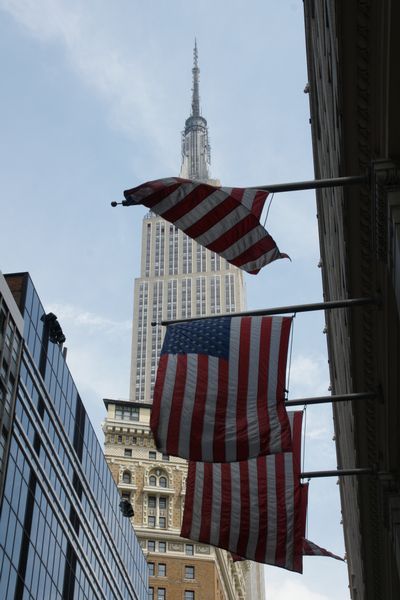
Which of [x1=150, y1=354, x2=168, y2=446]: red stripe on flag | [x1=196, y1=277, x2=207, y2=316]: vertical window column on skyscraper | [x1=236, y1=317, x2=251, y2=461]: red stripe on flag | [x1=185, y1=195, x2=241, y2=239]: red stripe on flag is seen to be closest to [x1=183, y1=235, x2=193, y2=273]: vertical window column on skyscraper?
[x1=196, y1=277, x2=207, y2=316]: vertical window column on skyscraper

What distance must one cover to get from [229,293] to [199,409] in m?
154

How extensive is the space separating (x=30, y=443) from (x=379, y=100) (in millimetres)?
32522

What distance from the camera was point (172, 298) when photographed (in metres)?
175

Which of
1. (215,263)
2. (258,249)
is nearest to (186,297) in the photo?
(215,263)

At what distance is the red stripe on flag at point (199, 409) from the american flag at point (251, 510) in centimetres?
238

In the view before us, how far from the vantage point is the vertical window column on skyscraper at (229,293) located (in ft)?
553

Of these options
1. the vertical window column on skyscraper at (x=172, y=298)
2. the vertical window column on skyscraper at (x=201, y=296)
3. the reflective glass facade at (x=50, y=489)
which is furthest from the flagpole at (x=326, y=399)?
the vertical window column on skyscraper at (x=172, y=298)

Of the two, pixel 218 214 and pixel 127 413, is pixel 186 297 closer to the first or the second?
pixel 127 413

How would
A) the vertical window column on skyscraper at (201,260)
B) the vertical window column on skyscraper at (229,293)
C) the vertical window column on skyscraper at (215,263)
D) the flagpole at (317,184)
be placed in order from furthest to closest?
the vertical window column on skyscraper at (201,260), the vertical window column on skyscraper at (215,263), the vertical window column on skyscraper at (229,293), the flagpole at (317,184)

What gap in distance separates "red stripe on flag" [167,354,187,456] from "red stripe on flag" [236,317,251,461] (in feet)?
3.49

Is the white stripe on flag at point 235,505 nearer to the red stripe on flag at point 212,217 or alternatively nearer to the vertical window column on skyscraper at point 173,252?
the red stripe on flag at point 212,217

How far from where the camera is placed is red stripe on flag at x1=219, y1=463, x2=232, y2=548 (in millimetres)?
17969

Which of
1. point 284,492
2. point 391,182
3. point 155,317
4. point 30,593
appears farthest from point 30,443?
point 155,317

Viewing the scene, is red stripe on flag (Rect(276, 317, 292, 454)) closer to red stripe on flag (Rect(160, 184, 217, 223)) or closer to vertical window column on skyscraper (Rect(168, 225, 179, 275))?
red stripe on flag (Rect(160, 184, 217, 223))
